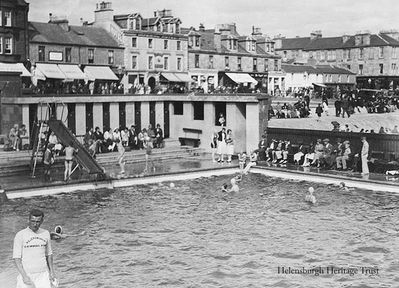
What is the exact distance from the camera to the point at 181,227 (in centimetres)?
2036

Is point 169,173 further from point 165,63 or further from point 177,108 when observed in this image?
point 165,63

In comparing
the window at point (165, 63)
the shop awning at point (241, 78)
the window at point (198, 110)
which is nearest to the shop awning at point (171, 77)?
the window at point (165, 63)

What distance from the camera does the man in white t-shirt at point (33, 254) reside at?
355 inches

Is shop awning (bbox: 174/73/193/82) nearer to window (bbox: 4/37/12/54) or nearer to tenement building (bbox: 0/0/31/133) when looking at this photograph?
tenement building (bbox: 0/0/31/133)

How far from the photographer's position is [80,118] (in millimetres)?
39188

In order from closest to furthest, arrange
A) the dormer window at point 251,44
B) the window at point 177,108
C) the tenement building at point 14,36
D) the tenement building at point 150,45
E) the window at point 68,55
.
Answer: the window at point 177,108 → the tenement building at point 14,36 → the window at point 68,55 → the tenement building at point 150,45 → the dormer window at point 251,44

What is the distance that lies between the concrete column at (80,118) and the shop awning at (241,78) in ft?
106

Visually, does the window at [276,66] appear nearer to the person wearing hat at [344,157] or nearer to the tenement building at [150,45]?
the tenement building at [150,45]

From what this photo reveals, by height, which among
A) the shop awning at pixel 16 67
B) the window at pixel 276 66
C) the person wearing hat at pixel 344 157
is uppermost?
the window at pixel 276 66

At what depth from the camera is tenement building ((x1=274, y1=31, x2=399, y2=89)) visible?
271 feet

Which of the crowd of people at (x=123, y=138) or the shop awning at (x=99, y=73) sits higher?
the shop awning at (x=99, y=73)

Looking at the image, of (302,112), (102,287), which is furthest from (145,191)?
Result: (302,112)

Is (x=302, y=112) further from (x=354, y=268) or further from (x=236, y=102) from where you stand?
(x=354, y=268)

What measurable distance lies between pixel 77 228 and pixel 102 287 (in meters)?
6.04
